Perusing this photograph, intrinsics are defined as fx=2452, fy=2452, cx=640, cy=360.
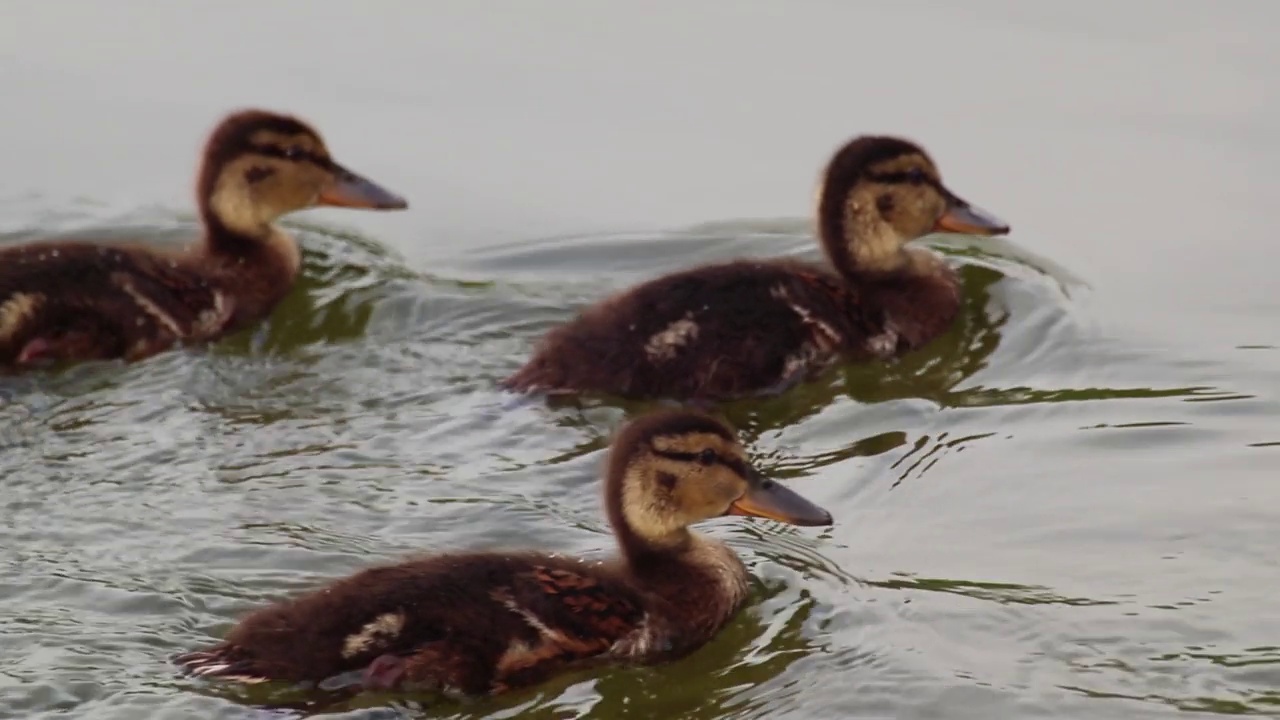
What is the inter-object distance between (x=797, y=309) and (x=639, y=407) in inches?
22.6

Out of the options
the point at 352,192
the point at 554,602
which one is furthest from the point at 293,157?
the point at 554,602

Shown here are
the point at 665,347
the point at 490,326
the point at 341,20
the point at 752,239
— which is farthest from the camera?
the point at 341,20

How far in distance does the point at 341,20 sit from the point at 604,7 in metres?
0.97

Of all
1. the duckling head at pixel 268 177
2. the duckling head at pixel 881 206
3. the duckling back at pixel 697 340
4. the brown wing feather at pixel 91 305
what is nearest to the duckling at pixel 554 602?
the duckling back at pixel 697 340

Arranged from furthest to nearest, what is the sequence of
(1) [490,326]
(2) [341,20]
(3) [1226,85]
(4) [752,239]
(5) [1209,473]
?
1. (2) [341,20]
2. (3) [1226,85]
3. (4) [752,239]
4. (1) [490,326]
5. (5) [1209,473]

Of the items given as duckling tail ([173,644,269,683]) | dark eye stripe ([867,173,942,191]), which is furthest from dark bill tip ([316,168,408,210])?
duckling tail ([173,644,269,683])

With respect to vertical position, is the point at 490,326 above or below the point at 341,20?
below

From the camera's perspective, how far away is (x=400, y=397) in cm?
639

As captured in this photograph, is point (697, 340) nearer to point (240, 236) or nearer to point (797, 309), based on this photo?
point (797, 309)

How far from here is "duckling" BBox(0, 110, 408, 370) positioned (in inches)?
256

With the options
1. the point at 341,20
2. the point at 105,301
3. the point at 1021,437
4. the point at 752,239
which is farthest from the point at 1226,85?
the point at 105,301

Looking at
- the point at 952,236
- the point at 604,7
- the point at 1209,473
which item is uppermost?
the point at 604,7

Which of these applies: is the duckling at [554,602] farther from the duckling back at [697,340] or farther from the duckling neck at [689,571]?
the duckling back at [697,340]

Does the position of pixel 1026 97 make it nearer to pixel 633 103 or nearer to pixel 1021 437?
pixel 633 103
